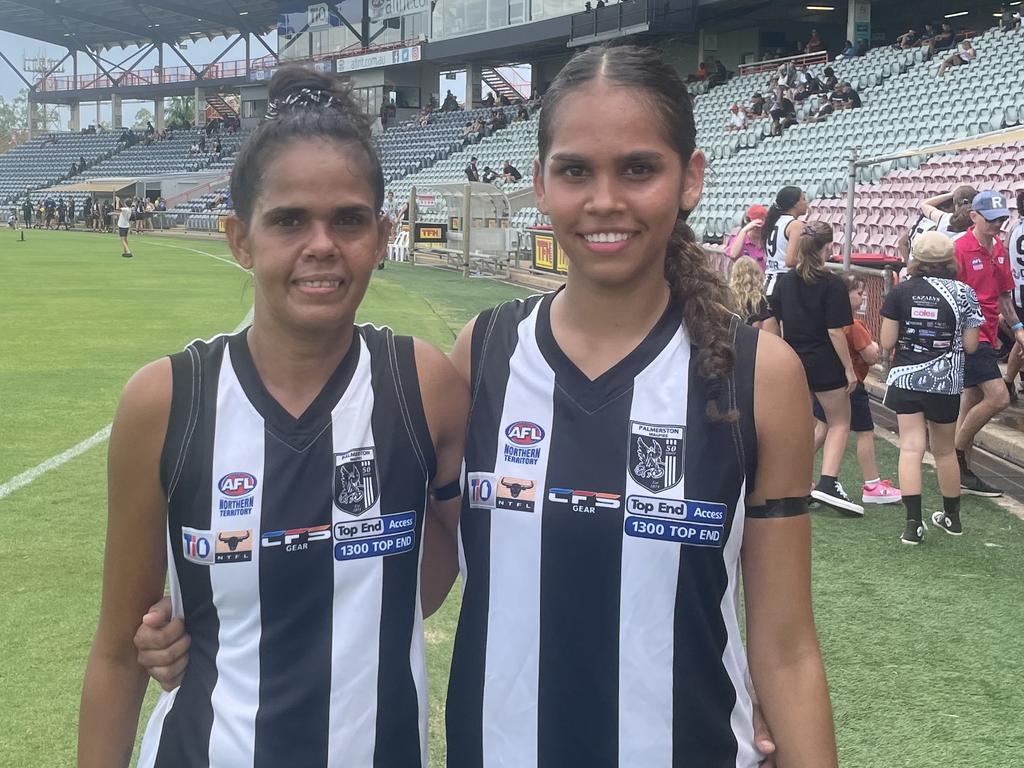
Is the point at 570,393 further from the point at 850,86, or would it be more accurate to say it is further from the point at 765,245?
the point at 850,86

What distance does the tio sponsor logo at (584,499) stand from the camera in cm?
187

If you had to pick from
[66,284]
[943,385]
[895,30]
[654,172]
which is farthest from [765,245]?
[895,30]

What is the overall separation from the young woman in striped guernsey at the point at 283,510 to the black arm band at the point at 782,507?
0.60 m

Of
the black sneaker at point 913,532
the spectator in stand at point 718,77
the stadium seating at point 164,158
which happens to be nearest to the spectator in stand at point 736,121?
the spectator in stand at point 718,77

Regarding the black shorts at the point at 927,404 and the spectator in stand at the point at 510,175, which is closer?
the black shorts at the point at 927,404

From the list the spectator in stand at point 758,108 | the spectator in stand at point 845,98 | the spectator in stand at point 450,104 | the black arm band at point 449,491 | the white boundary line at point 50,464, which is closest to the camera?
the black arm band at point 449,491

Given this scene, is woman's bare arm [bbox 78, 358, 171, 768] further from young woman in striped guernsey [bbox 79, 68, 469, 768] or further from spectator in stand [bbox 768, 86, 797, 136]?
spectator in stand [bbox 768, 86, 797, 136]

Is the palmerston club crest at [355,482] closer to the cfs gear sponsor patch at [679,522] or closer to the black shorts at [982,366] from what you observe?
the cfs gear sponsor patch at [679,522]

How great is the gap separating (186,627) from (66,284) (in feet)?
68.6

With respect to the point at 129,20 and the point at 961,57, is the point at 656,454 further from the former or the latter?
the point at 129,20

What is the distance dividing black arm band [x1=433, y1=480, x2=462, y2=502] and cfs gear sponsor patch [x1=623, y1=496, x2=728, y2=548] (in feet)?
1.21

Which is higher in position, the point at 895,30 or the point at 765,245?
the point at 895,30

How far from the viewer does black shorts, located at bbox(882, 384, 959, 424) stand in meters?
6.49

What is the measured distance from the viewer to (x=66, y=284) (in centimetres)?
2111
